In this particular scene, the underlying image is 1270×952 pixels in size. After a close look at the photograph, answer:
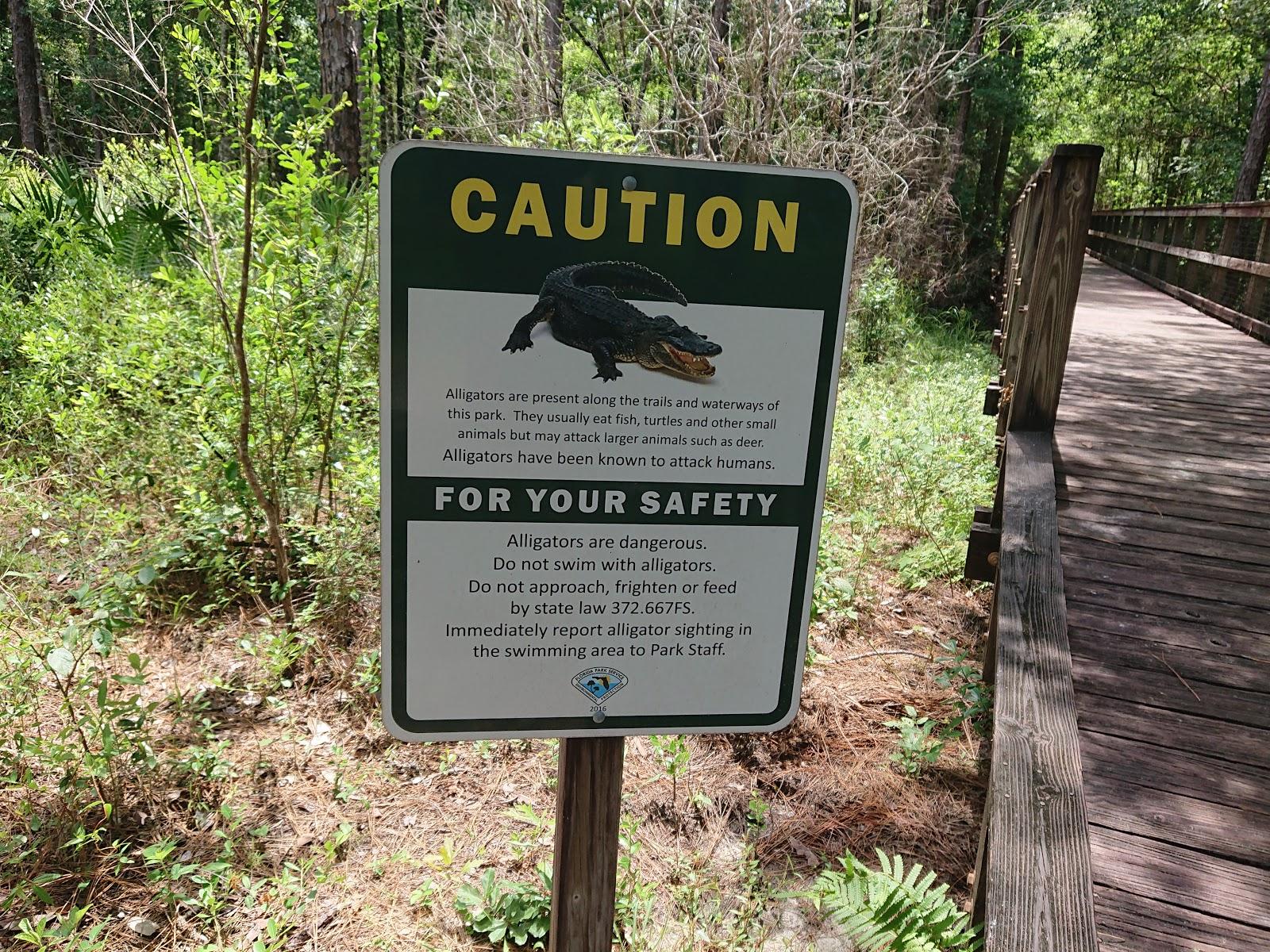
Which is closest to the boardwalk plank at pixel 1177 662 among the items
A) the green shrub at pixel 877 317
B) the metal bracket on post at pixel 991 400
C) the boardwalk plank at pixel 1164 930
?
the boardwalk plank at pixel 1164 930

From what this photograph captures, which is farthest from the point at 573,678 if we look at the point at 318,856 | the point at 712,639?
the point at 318,856

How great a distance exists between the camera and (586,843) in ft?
4.81

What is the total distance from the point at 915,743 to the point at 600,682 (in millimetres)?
2608

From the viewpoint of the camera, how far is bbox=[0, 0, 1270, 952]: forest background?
2.65m

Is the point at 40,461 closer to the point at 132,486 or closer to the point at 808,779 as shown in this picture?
the point at 132,486

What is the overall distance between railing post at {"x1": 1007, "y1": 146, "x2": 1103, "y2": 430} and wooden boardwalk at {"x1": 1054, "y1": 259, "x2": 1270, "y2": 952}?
1.09 ft

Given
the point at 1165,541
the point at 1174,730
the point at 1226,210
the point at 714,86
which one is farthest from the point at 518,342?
the point at 1226,210

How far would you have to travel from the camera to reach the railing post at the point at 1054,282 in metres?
3.42

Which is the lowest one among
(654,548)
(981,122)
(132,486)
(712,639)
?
(132,486)

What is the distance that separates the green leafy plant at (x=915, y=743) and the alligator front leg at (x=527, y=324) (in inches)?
115

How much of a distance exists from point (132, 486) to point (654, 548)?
405cm

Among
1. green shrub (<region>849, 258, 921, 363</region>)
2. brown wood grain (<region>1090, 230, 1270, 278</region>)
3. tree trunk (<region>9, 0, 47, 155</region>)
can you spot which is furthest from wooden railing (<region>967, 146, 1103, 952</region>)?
tree trunk (<region>9, 0, 47, 155</region>)

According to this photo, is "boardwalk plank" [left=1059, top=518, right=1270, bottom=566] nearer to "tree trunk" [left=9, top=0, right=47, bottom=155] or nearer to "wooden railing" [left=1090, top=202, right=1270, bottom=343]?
"wooden railing" [left=1090, top=202, right=1270, bottom=343]

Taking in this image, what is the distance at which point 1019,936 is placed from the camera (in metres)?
1.51
